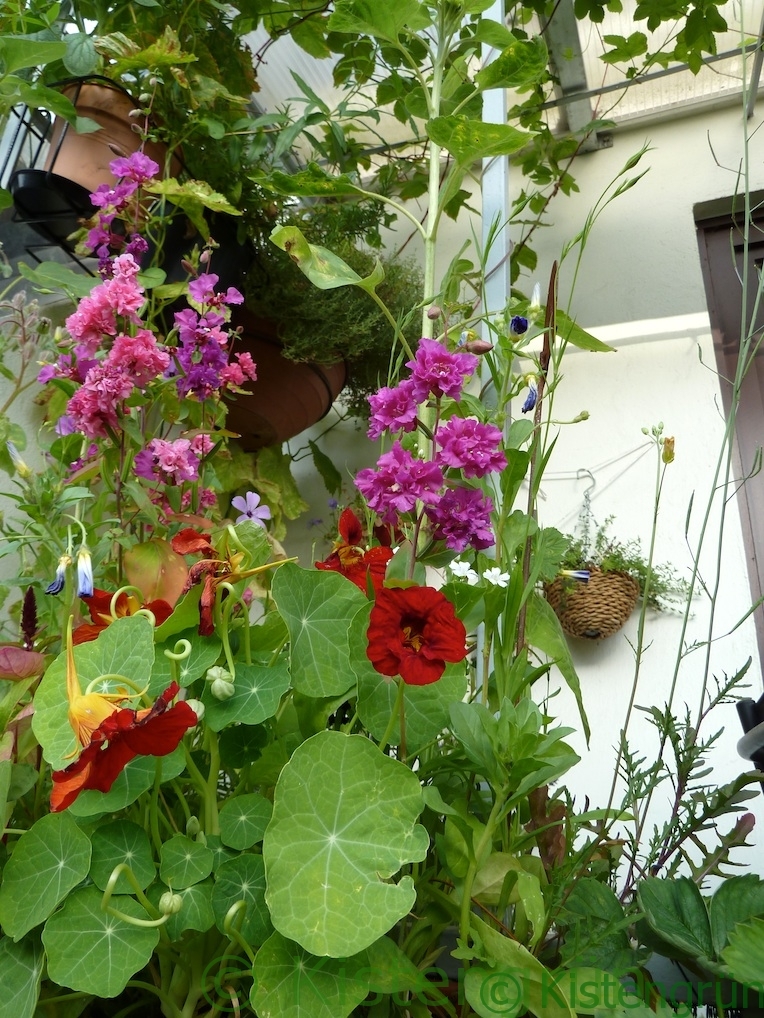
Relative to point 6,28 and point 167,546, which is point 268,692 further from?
point 6,28

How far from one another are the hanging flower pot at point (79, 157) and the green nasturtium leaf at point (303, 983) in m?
1.11

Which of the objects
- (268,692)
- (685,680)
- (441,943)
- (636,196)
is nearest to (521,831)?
(441,943)

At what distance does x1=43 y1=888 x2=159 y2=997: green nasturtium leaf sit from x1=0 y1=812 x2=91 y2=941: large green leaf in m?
0.02

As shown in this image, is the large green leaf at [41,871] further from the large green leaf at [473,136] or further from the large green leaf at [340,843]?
the large green leaf at [473,136]

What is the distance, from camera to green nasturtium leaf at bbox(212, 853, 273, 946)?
0.51m

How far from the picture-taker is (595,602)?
1438 millimetres

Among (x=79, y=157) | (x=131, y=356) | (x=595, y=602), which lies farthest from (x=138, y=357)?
(x=595, y=602)

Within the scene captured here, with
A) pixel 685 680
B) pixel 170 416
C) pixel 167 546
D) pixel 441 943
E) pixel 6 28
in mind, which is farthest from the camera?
pixel 685 680

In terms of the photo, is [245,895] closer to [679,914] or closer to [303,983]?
[303,983]

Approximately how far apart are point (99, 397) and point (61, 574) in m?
0.18

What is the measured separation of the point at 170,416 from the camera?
95 centimetres

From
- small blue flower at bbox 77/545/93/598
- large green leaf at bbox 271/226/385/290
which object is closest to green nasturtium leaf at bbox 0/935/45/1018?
small blue flower at bbox 77/545/93/598

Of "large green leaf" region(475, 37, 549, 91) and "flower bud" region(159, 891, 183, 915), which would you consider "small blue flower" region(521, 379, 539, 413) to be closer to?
"large green leaf" region(475, 37, 549, 91)

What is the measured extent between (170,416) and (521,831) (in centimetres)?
62
